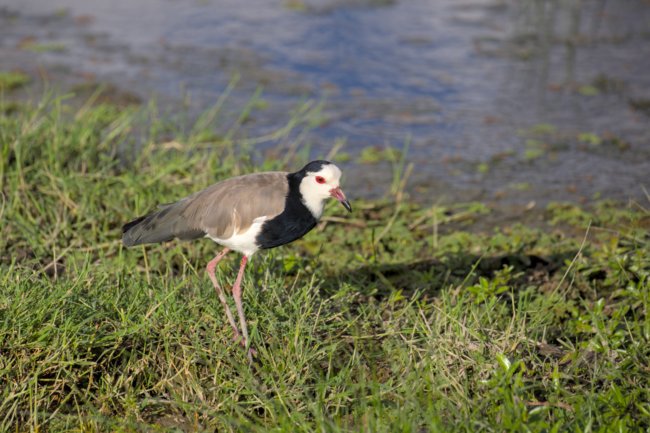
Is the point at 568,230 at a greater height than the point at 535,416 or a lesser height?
lesser

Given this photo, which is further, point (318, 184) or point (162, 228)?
point (162, 228)

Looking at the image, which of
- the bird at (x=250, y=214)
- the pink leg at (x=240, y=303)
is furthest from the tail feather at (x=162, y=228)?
the pink leg at (x=240, y=303)

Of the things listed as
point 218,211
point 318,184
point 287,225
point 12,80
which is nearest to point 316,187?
point 318,184

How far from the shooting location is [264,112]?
27.7 ft

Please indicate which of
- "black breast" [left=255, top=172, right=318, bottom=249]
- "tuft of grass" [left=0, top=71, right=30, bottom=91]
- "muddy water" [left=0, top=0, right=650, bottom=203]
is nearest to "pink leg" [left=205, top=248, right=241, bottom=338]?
"black breast" [left=255, top=172, right=318, bottom=249]

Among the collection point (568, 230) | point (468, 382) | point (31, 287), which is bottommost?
point (568, 230)

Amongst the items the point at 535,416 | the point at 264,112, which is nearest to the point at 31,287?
the point at 535,416

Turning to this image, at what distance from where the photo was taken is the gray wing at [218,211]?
4.44 metres

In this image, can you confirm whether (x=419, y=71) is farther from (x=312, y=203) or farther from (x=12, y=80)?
(x=312, y=203)

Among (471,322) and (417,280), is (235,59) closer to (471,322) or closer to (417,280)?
(417,280)

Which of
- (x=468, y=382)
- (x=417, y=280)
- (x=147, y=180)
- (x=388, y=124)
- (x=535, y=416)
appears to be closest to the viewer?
(x=535, y=416)

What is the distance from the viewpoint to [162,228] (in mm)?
4602

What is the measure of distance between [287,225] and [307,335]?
0.52 meters

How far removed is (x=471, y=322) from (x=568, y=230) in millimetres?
2191
